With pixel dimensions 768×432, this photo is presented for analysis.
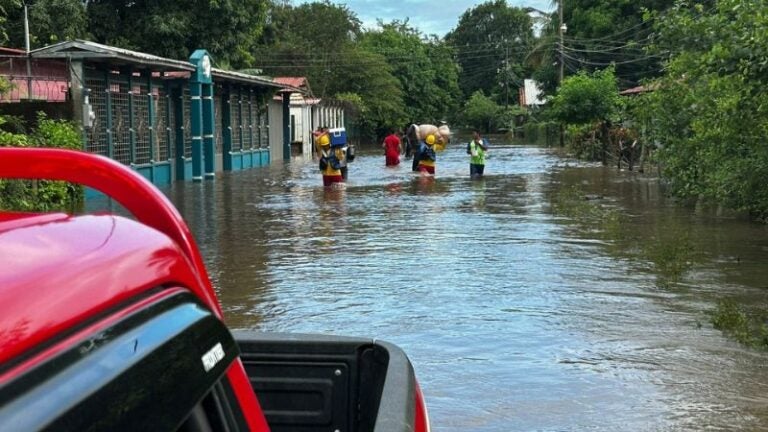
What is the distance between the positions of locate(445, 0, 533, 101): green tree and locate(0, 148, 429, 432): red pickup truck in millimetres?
101643

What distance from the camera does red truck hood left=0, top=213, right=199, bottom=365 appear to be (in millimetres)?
1017

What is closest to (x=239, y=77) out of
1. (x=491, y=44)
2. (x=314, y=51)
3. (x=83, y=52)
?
(x=83, y=52)

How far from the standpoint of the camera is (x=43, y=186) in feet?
43.9

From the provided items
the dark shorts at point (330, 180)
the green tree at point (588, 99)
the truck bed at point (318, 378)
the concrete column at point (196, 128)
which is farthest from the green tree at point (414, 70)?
the truck bed at point (318, 378)

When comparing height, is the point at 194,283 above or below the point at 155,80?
below

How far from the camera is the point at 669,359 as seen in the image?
6.17 m

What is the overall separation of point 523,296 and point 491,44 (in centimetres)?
10113

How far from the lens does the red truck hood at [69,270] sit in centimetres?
102

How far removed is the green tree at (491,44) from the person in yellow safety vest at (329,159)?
82.6 metres

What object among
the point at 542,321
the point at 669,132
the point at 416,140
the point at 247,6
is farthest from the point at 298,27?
the point at 542,321

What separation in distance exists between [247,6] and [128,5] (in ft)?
13.0

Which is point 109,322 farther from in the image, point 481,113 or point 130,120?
point 481,113

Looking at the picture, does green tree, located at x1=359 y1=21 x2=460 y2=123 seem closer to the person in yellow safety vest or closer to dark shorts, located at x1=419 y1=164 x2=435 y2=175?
dark shorts, located at x1=419 y1=164 x2=435 y2=175

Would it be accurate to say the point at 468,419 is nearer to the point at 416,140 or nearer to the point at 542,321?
the point at 542,321
